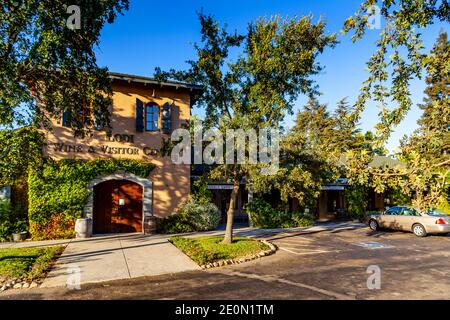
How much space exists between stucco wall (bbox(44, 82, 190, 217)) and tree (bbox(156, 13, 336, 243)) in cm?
426

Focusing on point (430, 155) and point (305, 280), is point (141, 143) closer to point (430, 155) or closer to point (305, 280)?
point (305, 280)

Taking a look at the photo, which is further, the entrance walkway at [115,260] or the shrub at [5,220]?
the shrub at [5,220]

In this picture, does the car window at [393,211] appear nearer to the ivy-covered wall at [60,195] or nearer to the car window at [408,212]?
the car window at [408,212]

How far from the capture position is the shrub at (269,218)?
57.6 ft

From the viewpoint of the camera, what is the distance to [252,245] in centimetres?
1144

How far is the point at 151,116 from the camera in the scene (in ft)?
51.8

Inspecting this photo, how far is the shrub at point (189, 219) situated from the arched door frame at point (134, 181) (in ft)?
3.30

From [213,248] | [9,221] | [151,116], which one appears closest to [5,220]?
[9,221]

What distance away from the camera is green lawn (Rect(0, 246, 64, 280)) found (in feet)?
24.8

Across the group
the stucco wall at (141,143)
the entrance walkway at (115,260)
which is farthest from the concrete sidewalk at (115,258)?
the stucco wall at (141,143)

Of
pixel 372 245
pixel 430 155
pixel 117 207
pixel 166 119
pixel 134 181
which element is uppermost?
pixel 166 119

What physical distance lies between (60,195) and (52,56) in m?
7.35

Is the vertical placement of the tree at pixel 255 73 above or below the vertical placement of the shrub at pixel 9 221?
above

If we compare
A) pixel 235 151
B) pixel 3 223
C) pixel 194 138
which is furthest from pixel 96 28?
pixel 3 223
